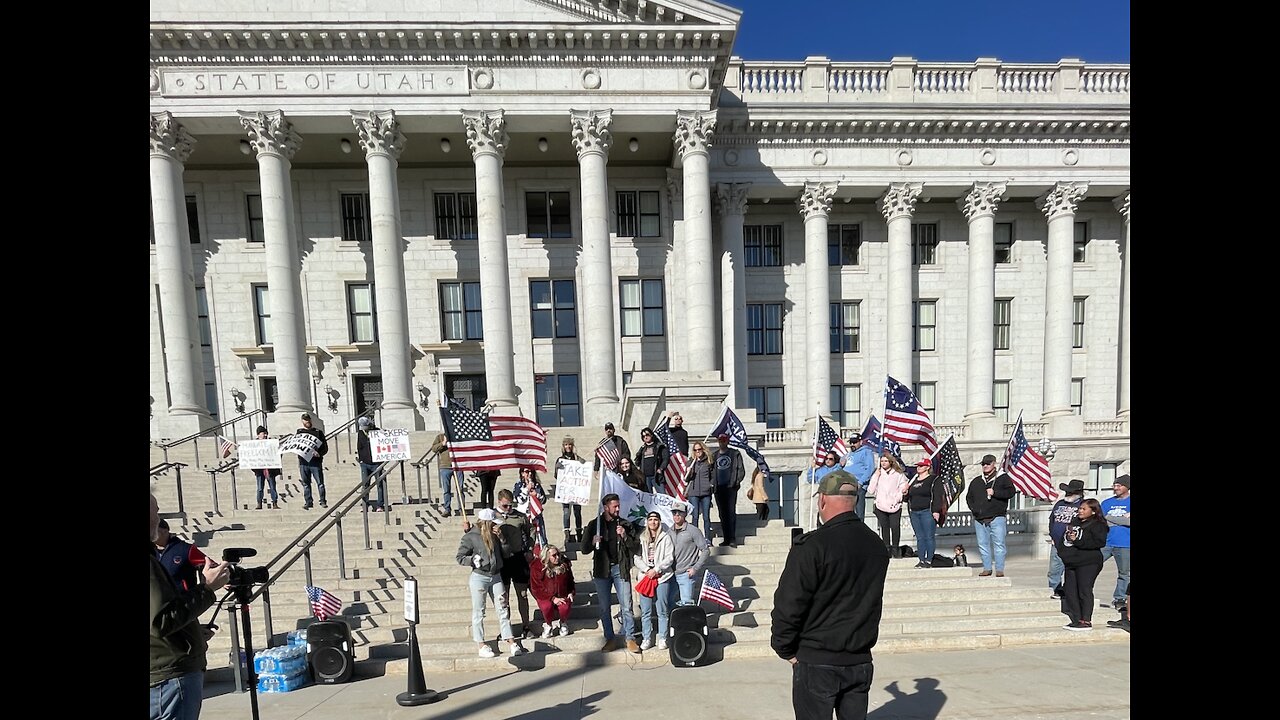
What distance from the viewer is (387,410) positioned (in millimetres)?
18344

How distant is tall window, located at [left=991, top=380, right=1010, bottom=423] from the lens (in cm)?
2405

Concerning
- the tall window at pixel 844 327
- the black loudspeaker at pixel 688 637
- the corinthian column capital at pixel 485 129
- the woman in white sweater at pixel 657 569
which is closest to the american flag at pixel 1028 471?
the black loudspeaker at pixel 688 637

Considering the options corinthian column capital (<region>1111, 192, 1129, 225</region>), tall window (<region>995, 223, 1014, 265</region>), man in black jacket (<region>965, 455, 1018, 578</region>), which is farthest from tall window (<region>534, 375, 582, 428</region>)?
corinthian column capital (<region>1111, 192, 1129, 225</region>)

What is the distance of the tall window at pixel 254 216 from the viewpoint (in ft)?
70.4

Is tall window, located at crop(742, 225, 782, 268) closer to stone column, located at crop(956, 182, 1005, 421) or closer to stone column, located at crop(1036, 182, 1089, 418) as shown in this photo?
stone column, located at crop(956, 182, 1005, 421)

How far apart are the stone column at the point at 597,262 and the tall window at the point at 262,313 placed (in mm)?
13391

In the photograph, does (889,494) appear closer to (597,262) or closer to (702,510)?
(702,510)

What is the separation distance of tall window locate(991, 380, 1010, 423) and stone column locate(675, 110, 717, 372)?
48.2 feet

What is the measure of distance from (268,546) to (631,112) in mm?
16194

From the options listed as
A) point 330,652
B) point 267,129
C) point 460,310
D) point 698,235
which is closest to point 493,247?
point 460,310

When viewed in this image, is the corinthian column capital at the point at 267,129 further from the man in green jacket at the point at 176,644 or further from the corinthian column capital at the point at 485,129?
the man in green jacket at the point at 176,644
